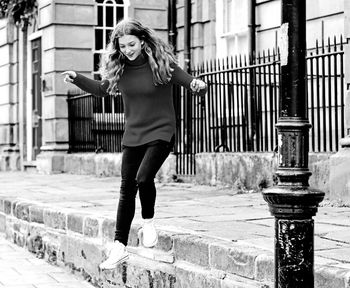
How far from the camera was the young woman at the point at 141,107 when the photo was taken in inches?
212

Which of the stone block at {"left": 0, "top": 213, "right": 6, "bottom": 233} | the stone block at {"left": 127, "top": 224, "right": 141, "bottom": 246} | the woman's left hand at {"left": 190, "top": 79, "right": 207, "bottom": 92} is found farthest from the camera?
the stone block at {"left": 0, "top": 213, "right": 6, "bottom": 233}

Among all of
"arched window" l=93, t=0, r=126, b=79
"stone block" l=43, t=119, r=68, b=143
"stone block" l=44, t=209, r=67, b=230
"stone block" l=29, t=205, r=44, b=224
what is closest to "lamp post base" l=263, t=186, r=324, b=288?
"stone block" l=44, t=209, r=67, b=230

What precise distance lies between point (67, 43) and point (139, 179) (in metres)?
10.3

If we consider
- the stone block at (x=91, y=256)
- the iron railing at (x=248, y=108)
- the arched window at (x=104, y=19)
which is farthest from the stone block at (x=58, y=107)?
the stone block at (x=91, y=256)

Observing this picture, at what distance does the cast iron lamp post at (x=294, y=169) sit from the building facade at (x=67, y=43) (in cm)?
725

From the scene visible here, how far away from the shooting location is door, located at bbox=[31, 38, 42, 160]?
55.1 ft

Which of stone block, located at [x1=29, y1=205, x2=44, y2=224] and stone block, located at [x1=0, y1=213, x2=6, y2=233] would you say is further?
stone block, located at [x1=0, y1=213, x2=6, y2=233]

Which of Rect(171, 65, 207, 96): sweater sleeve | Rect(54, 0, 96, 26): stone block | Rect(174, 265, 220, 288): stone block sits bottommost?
Rect(174, 265, 220, 288): stone block

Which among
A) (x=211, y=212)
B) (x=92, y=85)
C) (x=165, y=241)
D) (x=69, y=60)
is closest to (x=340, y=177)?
(x=211, y=212)

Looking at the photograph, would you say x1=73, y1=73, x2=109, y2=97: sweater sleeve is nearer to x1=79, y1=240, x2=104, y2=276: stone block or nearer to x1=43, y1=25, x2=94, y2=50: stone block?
x1=79, y1=240, x2=104, y2=276: stone block

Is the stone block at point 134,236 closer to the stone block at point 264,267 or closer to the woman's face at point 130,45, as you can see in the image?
the woman's face at point 130,45

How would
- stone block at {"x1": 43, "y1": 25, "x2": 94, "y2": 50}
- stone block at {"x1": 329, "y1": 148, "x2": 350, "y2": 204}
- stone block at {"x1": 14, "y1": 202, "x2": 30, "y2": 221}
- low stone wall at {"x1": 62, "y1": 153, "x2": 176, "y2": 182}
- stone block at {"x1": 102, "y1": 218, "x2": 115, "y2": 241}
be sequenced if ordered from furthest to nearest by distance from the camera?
stone block at {"x1": 43, "y1": 25, "x2": 94, "y2": 50} → low stone wall at {"x1": 62, "y1": 153, "x2": 176, "y2": 182} → stone block at {"x1": 14, "y1": 202, "x2": 30, "y2": 221} → stone block at {"x1": 329, "y1": 148, "x2": 350, "y2": 204} → stone block at {"x1": 102, "y1": 218, "x2": 115, "y2": 241}

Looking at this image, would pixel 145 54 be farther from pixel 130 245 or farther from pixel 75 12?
pixel 75 12

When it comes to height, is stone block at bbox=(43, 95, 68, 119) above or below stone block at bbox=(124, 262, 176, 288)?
above
